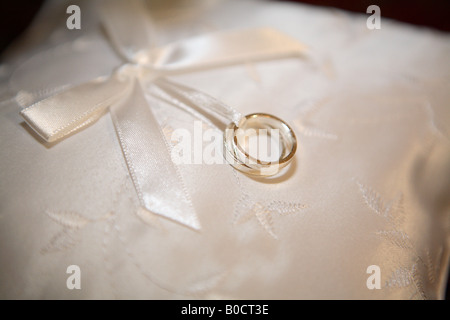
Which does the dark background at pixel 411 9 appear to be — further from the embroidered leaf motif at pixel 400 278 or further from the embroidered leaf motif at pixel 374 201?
the embroidered leaf motif at pixel 400 278

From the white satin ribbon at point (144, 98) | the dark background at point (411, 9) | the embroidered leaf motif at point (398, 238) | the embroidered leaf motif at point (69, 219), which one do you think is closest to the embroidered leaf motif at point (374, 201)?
the embroidered leaf motif at point (398, 238)

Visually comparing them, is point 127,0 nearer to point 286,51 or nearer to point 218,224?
point 286,51

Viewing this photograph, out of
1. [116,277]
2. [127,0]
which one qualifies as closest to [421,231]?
[116,277]

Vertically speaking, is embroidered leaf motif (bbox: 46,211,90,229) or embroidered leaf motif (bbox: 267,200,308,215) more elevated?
embroidered leaf motif (bbox: 267,200,308,215)

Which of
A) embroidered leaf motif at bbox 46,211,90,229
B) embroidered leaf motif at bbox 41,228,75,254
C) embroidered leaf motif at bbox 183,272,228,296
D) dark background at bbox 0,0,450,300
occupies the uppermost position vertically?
dark background at bbox 0,0,450,300

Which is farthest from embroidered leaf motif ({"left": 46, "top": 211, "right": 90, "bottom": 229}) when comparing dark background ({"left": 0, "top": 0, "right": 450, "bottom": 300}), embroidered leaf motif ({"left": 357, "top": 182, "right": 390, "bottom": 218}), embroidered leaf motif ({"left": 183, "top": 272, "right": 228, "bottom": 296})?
dark background ({"left": 0, "top": 0, "right": 450, "bottom": 300})

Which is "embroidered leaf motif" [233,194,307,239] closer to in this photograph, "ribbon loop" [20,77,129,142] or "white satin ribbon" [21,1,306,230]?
"white satin ribbon" [21,1,306,230]
